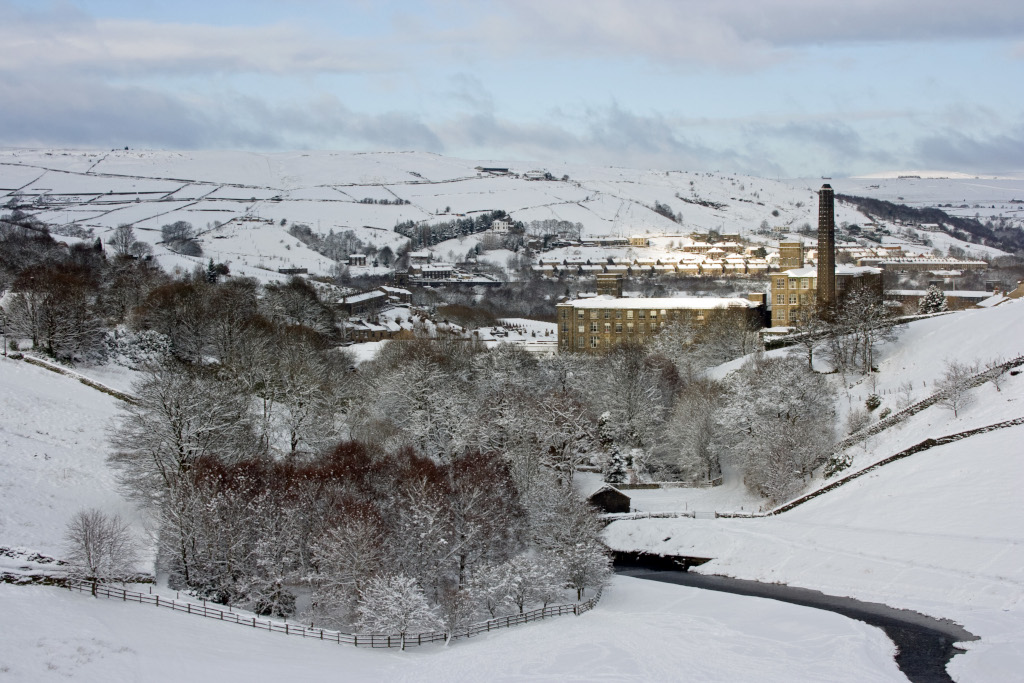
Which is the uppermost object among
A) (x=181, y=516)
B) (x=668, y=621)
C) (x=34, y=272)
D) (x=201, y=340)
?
(x=34, y=272)

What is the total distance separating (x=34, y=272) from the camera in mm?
74562

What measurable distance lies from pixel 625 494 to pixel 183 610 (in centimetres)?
3228

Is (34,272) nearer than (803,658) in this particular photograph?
No

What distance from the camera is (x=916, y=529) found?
1673 inches

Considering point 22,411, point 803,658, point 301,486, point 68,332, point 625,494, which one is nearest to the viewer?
point 803,658

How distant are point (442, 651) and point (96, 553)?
11.4m

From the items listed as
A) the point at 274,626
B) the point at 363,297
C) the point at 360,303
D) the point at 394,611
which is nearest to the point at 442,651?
the point at 394,611

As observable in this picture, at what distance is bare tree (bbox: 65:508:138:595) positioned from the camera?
1283 inches

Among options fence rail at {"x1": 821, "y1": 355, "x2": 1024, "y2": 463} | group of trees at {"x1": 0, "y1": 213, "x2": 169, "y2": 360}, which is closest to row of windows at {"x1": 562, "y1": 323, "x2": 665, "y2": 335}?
group of trees at {"x1": 0, "y1": 213, "x2": 169, "y2": 360}

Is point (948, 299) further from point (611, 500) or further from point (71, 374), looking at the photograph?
point (71, 374)

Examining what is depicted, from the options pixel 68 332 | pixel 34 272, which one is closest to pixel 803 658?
pixel 68 332

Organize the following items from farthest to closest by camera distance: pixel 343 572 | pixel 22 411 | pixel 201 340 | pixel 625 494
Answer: pixel 201 340, pixel 625 494, pixel 22 411, pixel 343 572

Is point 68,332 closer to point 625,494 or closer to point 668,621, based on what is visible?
point 625,494

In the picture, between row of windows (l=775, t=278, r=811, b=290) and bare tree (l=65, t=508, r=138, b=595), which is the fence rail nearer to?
bare tree (l=65, t=508, r=138, b=595)
